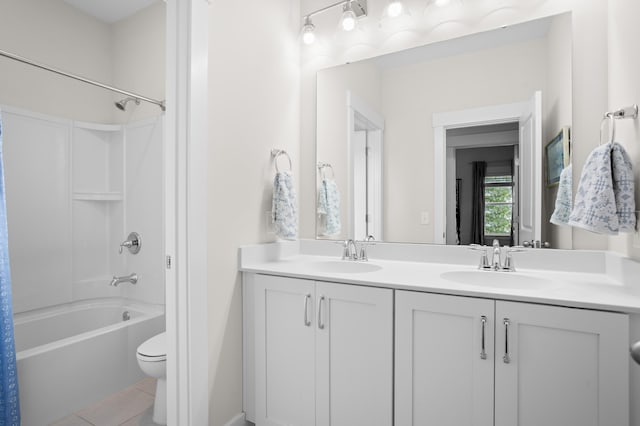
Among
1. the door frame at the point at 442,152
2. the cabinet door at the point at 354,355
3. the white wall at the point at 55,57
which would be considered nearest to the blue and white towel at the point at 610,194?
the door frame at the point at 442,152

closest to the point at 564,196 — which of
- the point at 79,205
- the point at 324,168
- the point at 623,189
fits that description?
the point at 623,189

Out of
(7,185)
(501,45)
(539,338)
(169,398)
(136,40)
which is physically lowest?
(169,398)

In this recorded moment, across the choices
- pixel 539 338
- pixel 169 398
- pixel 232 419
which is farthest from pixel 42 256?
pixel 539 338

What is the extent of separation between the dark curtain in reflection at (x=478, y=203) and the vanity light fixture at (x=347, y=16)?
3.62 ft

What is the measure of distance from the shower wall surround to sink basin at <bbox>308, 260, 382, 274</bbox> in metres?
1.24

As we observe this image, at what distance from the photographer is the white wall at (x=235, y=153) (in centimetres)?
150

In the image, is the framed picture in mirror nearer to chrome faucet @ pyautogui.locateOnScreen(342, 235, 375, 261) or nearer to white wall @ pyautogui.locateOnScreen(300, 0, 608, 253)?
white wall @ pyautogui.locateOnScreen(300, 0, 608, 253)

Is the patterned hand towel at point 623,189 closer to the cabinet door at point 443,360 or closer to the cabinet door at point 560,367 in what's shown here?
the cabinet door at point 560,367

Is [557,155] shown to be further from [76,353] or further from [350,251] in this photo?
[76,353]

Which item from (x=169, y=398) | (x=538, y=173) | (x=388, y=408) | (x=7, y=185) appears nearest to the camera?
(x=388, y=408)

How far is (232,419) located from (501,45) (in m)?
2.29

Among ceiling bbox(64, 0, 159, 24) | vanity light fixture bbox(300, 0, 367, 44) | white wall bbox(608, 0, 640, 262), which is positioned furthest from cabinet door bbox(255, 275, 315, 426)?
ceiling bbox(64, 0, 159, 24)

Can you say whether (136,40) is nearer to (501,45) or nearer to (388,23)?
(388,23)

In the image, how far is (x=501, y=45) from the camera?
64.9 inches
